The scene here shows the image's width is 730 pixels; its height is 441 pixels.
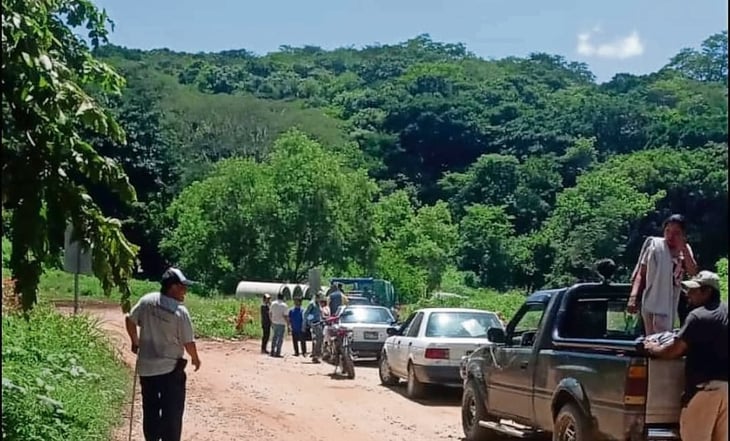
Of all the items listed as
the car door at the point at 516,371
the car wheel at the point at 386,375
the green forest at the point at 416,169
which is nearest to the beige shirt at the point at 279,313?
the green forest at the point at 416,169

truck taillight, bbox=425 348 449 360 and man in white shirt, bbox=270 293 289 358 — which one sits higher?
truck taillight, bbox=425 348 449 360

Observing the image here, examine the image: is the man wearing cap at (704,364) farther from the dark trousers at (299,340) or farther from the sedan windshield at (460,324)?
A: the dark trousers at (299,340)

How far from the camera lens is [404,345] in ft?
59.3

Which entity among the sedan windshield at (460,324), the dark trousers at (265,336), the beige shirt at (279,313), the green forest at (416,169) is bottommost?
the dark trousers at (265,336)

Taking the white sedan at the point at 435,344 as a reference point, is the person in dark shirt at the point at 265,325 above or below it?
below

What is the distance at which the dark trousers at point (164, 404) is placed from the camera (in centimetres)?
921

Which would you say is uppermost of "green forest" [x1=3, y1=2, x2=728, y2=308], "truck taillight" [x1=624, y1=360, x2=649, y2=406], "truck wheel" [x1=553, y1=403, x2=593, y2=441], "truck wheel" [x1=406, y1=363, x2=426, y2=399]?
"green forest" [x1=3, y1=2, x2=728, y2=308]

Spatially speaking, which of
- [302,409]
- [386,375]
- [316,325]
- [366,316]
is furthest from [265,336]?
[302,409]

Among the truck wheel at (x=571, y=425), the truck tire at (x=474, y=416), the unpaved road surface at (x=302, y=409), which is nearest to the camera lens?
the truck wheel at (x=571, y=425)

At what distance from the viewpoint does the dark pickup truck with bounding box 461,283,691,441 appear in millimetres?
8078

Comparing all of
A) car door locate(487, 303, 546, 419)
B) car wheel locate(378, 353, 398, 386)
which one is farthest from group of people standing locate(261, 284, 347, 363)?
car door locate(487, 303, 546, 419)

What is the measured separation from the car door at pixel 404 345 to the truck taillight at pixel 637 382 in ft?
31.7

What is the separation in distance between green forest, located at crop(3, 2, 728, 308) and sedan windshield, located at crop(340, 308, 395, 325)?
5283mm

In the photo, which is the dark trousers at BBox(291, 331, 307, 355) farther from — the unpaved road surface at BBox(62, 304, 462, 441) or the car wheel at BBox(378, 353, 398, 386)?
the car wheel at BBox(378, 353, 398, 386)
